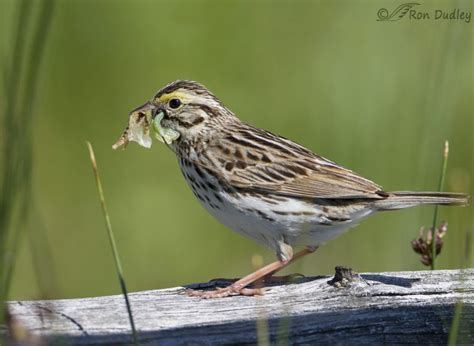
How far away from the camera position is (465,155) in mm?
11398

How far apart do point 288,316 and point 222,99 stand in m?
7.21

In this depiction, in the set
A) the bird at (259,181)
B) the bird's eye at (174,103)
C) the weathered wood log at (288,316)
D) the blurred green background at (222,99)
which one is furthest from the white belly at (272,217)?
the blurred green background at (222,99)

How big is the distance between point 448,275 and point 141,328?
157 centimetres

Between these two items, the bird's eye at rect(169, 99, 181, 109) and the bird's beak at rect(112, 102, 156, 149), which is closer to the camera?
the bird's beak at rect(112, 102, 156, 149)

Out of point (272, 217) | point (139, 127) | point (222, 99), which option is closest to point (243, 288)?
point (272, 217)

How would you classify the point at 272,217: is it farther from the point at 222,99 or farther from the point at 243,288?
the point at 222,99

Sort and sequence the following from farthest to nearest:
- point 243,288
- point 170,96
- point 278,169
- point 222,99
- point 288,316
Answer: point 222,99 → point 170,96 → point 278,169 → point 243,288 → point 288,316

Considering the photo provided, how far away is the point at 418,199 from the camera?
583 centimetres

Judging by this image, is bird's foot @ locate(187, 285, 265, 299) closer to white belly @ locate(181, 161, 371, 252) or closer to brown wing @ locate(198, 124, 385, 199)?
white belly @ locate(181, 161, 371, 252)

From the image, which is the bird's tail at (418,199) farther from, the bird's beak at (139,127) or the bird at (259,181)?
the bird's beak at (139,127)

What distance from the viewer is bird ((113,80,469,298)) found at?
589 cm

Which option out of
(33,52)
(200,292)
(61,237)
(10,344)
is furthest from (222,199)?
(61,237)

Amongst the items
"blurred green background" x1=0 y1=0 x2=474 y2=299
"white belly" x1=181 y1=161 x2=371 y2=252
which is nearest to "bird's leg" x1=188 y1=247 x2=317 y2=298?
"white belly" x1=181 y1=161 x2=371 y2=252

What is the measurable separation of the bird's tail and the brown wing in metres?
0.07
